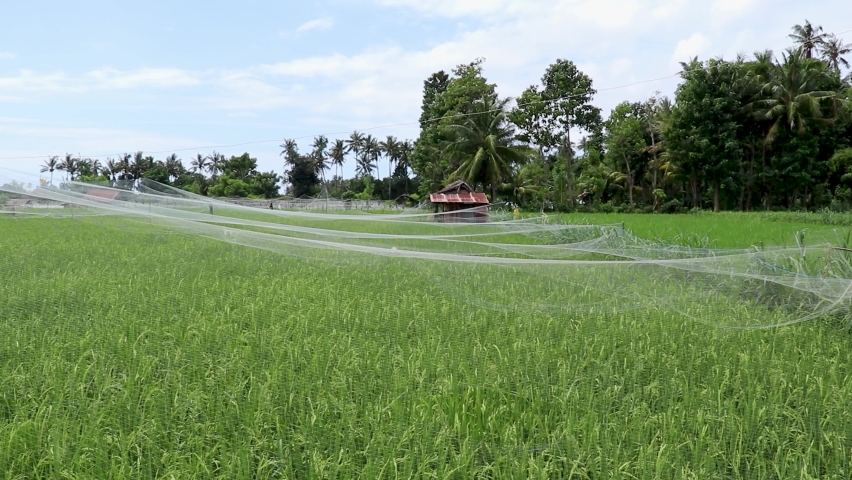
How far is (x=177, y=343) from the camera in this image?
10.7 feet

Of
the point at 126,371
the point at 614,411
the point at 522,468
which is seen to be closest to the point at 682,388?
the point at 614,411

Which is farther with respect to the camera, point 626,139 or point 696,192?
point 626,139

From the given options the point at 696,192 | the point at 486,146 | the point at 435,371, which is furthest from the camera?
the point at 696,192

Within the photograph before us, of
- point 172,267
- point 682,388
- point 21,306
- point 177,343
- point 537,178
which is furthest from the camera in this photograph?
point 537,178

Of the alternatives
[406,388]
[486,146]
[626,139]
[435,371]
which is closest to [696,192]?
[626,139]

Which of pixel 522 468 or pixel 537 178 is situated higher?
pixel 537 178

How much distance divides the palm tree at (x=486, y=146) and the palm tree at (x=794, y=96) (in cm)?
994

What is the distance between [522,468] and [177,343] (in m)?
2.23

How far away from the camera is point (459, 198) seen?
20.4m

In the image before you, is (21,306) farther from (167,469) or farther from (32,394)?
(167,469)

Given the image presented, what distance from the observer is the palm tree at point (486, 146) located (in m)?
23.9

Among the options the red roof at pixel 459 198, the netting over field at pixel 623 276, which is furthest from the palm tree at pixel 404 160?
the netting over field at pixel 623 276

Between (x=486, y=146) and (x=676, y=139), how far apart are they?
26.6 ft

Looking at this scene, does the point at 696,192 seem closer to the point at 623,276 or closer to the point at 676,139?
the point at 676,139
